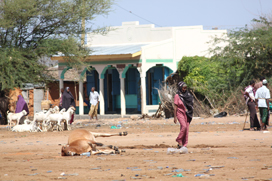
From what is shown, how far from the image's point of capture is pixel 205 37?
27.8m

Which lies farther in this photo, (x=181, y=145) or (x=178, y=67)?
(x=178, y=67)

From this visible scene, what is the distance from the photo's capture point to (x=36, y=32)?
2203 cm

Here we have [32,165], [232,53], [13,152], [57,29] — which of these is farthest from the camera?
[232,53]

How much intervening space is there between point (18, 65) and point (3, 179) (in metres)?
13.7

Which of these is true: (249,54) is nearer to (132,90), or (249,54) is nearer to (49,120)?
(132,90)

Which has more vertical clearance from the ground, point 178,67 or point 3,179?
point 178,67

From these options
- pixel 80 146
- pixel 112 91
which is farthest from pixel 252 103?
pixel 112 91

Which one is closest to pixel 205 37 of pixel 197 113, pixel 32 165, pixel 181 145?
pixel 197 113

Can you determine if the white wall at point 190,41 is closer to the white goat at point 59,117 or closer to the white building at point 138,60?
the white building at point 138,60

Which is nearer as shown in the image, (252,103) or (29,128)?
(252,103)

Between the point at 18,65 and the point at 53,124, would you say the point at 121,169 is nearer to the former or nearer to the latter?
the point at 53,124

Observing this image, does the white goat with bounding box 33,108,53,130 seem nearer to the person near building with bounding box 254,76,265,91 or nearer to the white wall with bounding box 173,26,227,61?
the person near building with bounding box 254,76,265,91

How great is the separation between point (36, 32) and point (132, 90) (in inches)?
350

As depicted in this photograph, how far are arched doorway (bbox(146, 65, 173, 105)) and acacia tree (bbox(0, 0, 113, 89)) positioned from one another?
5783mm
